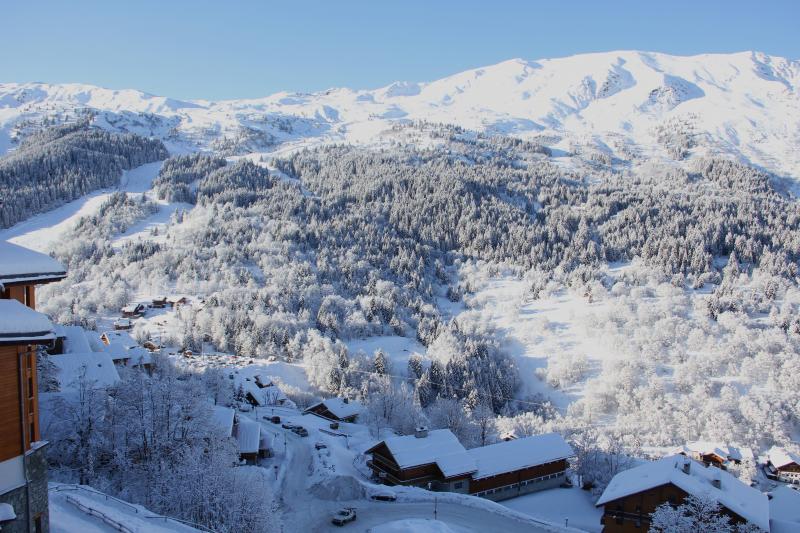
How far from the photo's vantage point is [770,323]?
117562mm

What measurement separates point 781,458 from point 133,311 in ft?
383

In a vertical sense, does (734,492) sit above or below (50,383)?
below

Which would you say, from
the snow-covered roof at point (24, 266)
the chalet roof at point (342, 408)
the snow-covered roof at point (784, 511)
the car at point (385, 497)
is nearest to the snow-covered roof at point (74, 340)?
the chalet roof at point (342, 408)

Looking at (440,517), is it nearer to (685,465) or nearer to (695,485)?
(695,485)

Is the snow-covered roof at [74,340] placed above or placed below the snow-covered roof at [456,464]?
above

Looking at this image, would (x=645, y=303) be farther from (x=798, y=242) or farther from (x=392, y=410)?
(x=392, y=410)

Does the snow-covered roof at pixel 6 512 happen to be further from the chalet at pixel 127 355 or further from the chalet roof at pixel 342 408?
the chalet roof at pixel 342 408

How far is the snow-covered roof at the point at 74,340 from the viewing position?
52281 mm

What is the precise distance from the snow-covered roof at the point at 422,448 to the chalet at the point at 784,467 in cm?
5217

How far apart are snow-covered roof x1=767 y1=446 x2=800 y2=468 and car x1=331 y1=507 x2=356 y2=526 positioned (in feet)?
215

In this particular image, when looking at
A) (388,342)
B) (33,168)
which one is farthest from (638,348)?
(33,168)

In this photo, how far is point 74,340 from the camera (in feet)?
177

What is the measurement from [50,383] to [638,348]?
108390 mm

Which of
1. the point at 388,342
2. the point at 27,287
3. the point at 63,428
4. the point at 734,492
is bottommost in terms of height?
the point at 388,342
